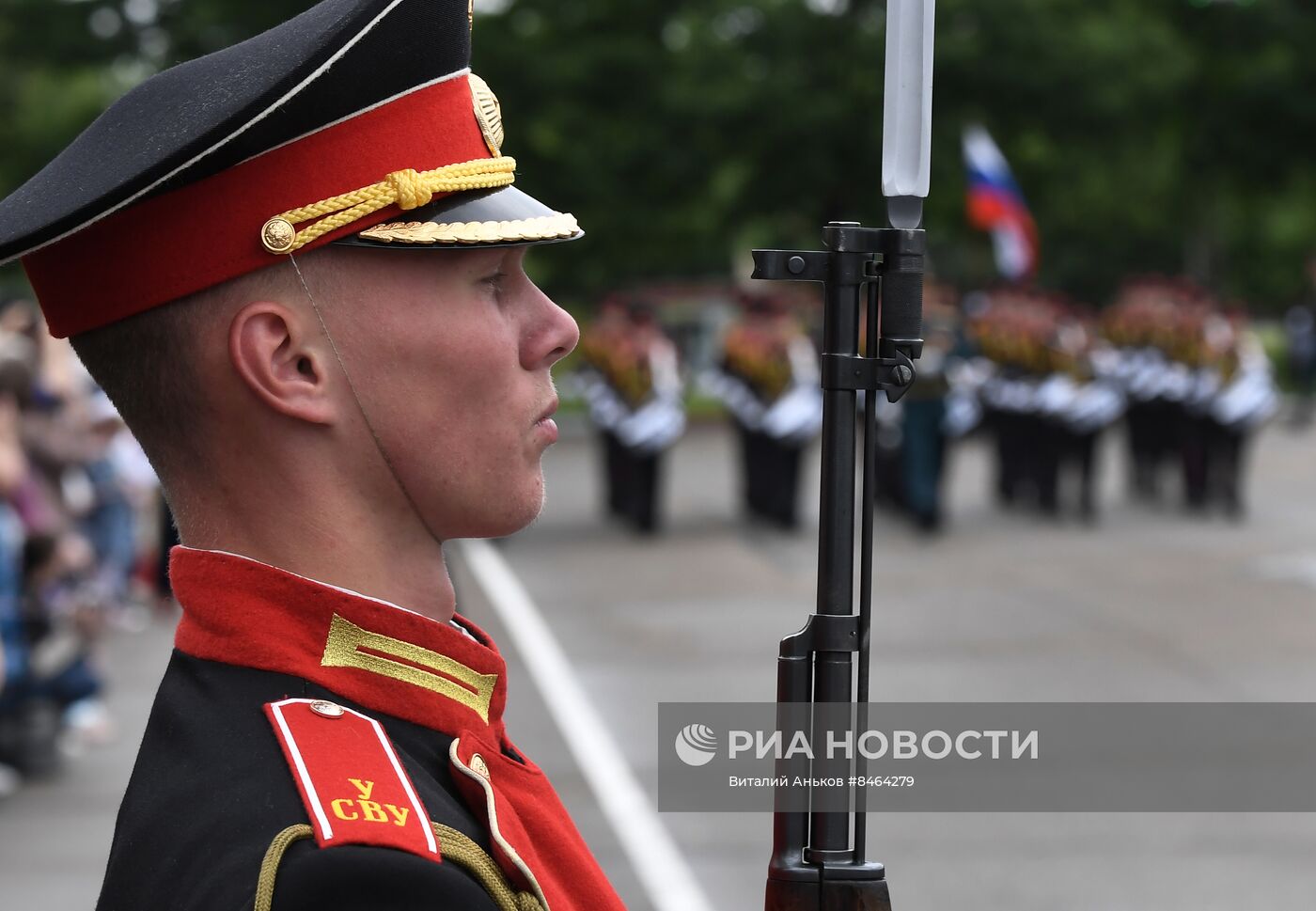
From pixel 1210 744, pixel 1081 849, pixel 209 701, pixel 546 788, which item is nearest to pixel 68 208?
pixel 209 701

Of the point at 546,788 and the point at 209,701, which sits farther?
the point at 546,788

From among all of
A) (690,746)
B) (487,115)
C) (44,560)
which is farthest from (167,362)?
(44,560)

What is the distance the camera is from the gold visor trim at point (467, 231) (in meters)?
1.58

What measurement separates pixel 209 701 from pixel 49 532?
652 centimetres

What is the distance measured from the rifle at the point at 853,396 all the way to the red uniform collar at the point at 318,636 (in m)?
0.42

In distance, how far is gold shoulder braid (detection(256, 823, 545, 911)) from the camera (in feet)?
4.44

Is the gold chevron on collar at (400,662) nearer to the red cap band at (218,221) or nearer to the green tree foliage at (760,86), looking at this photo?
the red cap band at (218,221)

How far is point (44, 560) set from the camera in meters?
7.59

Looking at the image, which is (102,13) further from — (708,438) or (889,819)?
(889,819)

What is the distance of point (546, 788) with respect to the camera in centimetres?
181

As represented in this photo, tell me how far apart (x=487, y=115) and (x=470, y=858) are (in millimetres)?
692

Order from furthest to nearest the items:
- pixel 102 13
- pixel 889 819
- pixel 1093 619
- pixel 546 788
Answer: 1. pixel 102 13
2. pixel 1093 619
3. pixel 889 819
4. pixel 546 788

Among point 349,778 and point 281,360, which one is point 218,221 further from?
point 349,778

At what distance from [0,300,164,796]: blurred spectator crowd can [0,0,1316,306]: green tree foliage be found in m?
15.7
